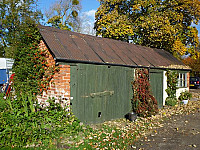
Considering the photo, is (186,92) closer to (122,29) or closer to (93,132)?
(122,29)

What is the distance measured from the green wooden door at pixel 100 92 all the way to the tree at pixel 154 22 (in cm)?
1086

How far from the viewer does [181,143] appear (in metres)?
5.99

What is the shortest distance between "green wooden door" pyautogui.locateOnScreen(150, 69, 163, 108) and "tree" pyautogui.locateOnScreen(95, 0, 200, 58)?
25.5ft

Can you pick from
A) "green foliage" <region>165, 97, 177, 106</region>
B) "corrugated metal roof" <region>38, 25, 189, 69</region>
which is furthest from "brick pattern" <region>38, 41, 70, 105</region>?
"green foliage" <region>165, 97, 177, 106</region>

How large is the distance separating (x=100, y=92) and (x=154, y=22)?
514 inches

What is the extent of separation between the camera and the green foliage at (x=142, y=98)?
31.6ft

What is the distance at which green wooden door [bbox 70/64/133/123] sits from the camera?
7.37 meters

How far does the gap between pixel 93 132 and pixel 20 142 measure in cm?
243

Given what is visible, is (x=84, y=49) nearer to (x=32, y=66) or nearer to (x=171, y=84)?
(x=32, y=66)

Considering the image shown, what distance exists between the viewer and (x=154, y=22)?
1859 cm

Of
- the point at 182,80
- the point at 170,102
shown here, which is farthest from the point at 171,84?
the point at 182,80

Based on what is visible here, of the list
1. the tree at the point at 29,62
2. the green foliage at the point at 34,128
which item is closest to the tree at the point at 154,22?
the tree at the point at 29,62

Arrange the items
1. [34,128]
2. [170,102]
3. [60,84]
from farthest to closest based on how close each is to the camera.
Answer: [170,102]
[60,84]
[34,128]

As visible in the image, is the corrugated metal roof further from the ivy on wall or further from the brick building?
the ivy on wall
